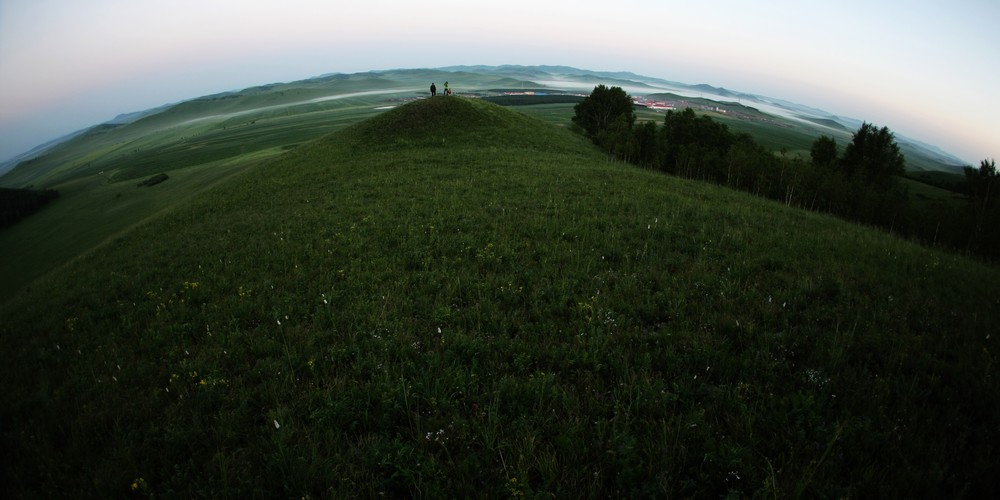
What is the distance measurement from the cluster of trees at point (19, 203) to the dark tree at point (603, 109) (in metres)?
118

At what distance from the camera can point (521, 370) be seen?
558 centimetres

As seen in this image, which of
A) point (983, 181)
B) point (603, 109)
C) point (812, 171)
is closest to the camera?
point (812, 171)

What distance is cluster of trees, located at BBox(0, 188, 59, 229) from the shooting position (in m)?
78.3

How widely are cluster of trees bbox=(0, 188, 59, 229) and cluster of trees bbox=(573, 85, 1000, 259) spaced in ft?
389

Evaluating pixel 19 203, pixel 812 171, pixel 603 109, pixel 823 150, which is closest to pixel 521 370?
pixel 812 171

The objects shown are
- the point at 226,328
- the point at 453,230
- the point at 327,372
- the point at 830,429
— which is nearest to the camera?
the point at 830,429

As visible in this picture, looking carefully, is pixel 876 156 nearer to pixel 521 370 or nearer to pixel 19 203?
pixel 521 370

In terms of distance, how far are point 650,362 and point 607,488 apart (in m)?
2.28

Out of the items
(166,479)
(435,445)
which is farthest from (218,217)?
(435,445)

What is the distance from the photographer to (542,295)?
808 centimetres

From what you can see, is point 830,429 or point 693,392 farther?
point 693,392

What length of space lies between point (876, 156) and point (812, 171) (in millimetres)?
35607

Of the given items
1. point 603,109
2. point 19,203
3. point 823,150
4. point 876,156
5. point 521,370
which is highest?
point 603,109

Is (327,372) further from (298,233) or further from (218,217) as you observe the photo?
(218,217)
